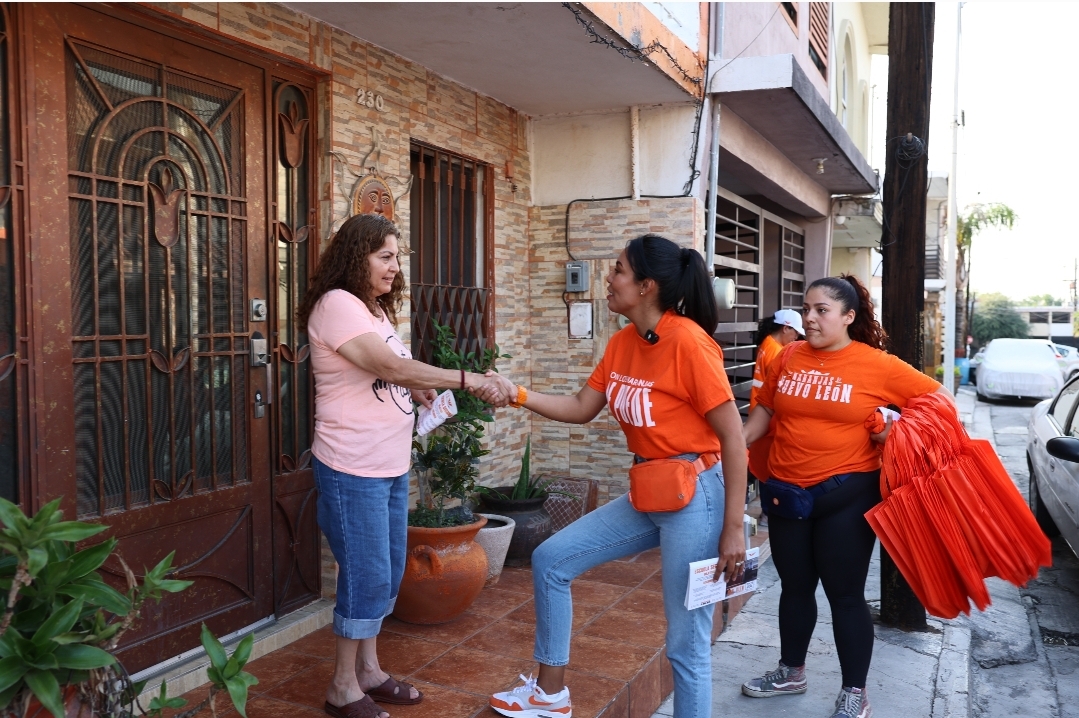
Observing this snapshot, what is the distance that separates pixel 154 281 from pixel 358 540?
1420 mm

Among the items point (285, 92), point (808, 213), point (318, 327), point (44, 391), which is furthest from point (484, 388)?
point (808, 213)

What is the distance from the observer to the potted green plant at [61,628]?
5.93ft

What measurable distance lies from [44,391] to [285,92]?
75.0 inches

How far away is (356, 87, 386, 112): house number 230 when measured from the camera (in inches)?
180

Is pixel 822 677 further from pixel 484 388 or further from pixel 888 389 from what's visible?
pixel 484 388

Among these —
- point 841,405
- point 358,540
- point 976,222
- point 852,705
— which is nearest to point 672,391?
point 841,405

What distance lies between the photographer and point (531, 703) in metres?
3.14

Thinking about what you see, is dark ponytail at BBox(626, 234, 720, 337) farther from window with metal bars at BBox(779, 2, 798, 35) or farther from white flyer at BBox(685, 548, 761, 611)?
window with metal bars at BBox(779, 2, 798, 35)

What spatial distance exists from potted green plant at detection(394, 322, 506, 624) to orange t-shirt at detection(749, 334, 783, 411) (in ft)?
4.59

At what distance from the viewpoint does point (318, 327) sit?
3008 millimetres

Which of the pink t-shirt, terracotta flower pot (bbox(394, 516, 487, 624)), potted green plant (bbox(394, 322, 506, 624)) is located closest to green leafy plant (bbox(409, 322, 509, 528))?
potted green plant (bbox(394, 322, 506, 624))

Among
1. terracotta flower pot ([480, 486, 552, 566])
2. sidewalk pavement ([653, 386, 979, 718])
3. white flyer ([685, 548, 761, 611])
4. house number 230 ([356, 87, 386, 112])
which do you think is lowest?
sidewalk pavement ([653, 386, 979, 718])

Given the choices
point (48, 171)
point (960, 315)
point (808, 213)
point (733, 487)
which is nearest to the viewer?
point (733, 487)

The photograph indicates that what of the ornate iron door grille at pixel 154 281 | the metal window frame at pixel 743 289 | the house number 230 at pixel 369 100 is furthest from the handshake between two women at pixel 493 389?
the metal window frame at pixel 743 289
